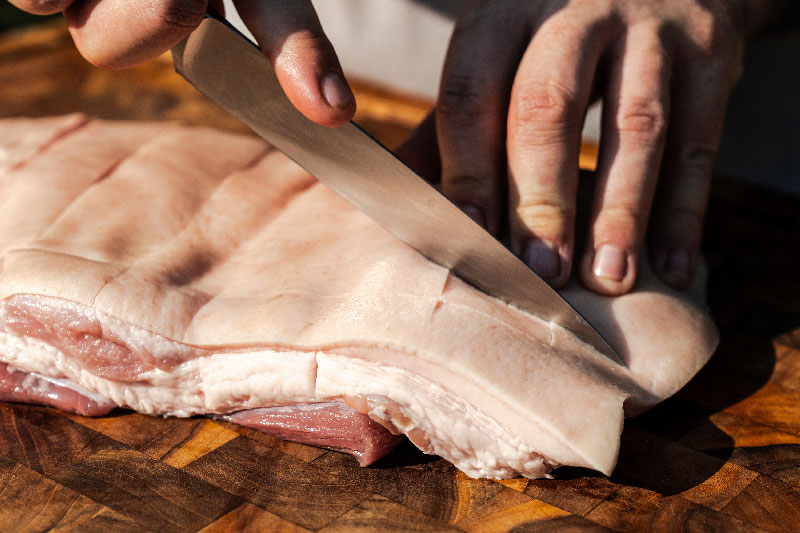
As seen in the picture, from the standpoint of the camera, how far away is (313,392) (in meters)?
1.69

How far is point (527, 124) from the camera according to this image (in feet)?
5.96

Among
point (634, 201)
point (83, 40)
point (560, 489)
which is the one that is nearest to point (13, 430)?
point (83, 40)

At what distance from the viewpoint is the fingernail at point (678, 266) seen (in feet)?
6.58

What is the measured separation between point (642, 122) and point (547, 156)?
0.29m

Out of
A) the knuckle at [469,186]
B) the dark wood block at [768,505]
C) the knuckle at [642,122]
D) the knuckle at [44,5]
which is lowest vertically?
the dark wood block at [768,505]

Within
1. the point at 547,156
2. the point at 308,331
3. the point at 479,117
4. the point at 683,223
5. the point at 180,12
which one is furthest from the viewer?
the point at 683,223

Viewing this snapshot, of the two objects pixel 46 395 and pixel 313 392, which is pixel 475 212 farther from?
pixel 46 395

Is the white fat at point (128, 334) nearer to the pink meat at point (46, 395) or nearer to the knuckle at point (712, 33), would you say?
the pink meat at point (46, 395)

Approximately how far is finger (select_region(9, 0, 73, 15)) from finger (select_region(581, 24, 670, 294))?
127 centimetres

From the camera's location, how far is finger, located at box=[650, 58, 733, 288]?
2.05 metres

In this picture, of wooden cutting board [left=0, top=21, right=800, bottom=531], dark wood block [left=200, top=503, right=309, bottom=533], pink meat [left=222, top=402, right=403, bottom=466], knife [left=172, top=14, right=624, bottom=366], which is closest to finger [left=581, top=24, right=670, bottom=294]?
knife [left=172, top=14, right=624, bottom=366]

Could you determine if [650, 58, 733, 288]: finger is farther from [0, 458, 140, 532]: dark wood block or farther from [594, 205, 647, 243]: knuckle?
[0, 458, 140, 532]: dark wood block

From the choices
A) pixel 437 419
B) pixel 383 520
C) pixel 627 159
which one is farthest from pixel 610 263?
pixel 383 520

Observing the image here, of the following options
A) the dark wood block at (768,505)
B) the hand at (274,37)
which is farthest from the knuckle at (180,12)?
the dark wood block at (768,505)
